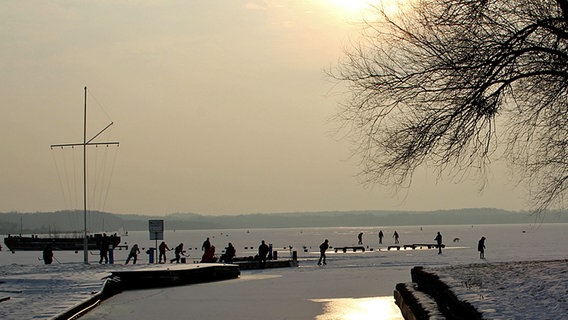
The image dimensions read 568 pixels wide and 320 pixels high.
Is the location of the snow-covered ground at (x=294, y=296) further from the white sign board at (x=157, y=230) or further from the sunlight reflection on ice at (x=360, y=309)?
the white sign board at (x=157, y=230)

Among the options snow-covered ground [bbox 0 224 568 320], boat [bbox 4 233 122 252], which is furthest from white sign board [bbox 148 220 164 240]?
boat [bbox 4 233 122 252]

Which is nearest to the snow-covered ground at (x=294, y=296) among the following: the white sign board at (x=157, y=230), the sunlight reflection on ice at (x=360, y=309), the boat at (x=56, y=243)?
the sunlight reflection on ice at (x=360, y=309)

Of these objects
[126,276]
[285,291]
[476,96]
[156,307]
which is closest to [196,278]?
[126,276]

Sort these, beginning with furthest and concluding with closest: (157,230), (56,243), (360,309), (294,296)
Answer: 1. (56,243)
2. (157,230)
3. (294,296)
4. (360,309)

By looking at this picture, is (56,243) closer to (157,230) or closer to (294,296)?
(157,230)

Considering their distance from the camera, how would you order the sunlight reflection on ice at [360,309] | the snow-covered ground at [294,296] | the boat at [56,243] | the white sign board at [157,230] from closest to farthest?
1. the snow-covered ground at [294,296]
2. the sunlight reflection on ice at [360,309]
3. the white sign board at [157,230]
4. the boat at [56,243]

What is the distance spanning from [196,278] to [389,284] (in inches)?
273

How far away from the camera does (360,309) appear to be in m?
20.2

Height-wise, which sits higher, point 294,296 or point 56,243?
point 56,243

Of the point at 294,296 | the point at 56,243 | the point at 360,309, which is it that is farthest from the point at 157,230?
the point at 56,243

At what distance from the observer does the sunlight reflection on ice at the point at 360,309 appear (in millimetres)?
18719

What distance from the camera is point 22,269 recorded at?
35.8m

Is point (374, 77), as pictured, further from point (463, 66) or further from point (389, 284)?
point (389, 284)

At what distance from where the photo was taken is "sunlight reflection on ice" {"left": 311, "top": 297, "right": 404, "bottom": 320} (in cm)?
1872
